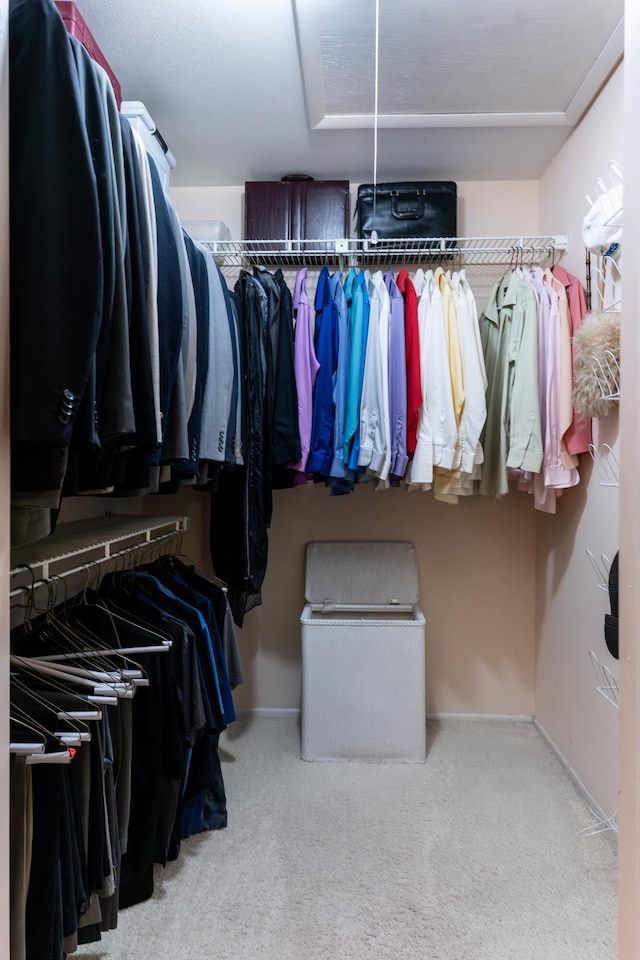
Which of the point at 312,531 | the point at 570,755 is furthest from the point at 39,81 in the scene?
the point at 570,755

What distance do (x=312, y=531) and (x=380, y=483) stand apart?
2.28 feet

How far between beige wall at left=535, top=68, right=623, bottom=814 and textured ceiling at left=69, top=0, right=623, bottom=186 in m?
0.14

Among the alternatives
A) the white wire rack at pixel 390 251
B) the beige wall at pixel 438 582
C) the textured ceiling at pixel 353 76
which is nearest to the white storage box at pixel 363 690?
the beige wall at pixel 438 582

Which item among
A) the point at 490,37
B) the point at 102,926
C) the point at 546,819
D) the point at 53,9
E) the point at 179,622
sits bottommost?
the point at 546,819

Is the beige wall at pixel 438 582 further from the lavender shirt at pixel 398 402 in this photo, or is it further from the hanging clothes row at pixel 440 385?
the lavender shirt at pixel 398 402

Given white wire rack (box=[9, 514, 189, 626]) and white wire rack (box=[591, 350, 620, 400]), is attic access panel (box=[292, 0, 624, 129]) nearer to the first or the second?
white wire rack (box=[591, 350, 620, 400])

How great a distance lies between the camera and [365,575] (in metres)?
2.86

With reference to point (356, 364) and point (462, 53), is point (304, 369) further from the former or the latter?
point (462, 53)

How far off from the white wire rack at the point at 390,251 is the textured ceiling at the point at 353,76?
35cm

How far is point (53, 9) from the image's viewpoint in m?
0.87

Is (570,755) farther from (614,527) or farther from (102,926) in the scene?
(102,926)

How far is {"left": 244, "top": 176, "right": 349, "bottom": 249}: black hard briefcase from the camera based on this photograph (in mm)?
2639

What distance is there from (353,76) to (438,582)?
7.03 feet

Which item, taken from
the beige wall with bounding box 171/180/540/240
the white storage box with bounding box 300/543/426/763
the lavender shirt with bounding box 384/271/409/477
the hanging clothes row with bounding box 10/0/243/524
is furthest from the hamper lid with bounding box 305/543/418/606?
the hanging clothes row with bounding box 10/0/243/524
